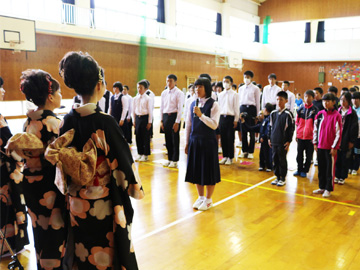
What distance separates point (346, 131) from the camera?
505cm

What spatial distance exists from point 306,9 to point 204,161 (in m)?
19.9

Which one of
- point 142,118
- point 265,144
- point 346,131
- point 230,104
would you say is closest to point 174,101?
point 142,118

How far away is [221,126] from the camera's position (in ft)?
22.0

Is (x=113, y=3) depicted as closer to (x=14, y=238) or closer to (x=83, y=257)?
(x=14, y=238)

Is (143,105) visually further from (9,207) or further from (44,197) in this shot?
(44,197)

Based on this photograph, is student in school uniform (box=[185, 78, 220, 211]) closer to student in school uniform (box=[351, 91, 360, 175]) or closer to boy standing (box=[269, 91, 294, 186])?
boy standing (box=[269, 91, 294, 186])

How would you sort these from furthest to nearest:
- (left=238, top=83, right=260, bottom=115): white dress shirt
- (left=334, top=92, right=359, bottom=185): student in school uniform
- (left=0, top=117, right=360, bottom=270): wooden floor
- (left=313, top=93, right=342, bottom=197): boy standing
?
(left=238, top=83, right=260, bottom=115): white dress shirt
(left=334, top=92, right=359, bottom=185): student in school uniform
(left=313, top=93, right=342, bottom=197): boy standing
(left=0, top=117, right=360, bottom=270): wooden floor

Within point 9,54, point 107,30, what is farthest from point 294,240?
point 107,30

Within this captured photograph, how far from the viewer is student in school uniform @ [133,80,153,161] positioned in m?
6.62

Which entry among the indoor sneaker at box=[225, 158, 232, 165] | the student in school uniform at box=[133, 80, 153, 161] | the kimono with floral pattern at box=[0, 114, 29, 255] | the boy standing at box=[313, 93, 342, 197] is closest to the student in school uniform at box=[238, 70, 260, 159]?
the indoor sneaker at box=[225, 158, 232, 165]

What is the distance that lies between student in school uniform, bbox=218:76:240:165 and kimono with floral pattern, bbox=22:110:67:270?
4769mm

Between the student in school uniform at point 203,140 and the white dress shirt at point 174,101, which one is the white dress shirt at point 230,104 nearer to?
the white dress shirt at point 174,101

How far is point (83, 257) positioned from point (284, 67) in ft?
73.8

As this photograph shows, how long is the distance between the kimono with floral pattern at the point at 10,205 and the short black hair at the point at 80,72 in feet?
4.34
